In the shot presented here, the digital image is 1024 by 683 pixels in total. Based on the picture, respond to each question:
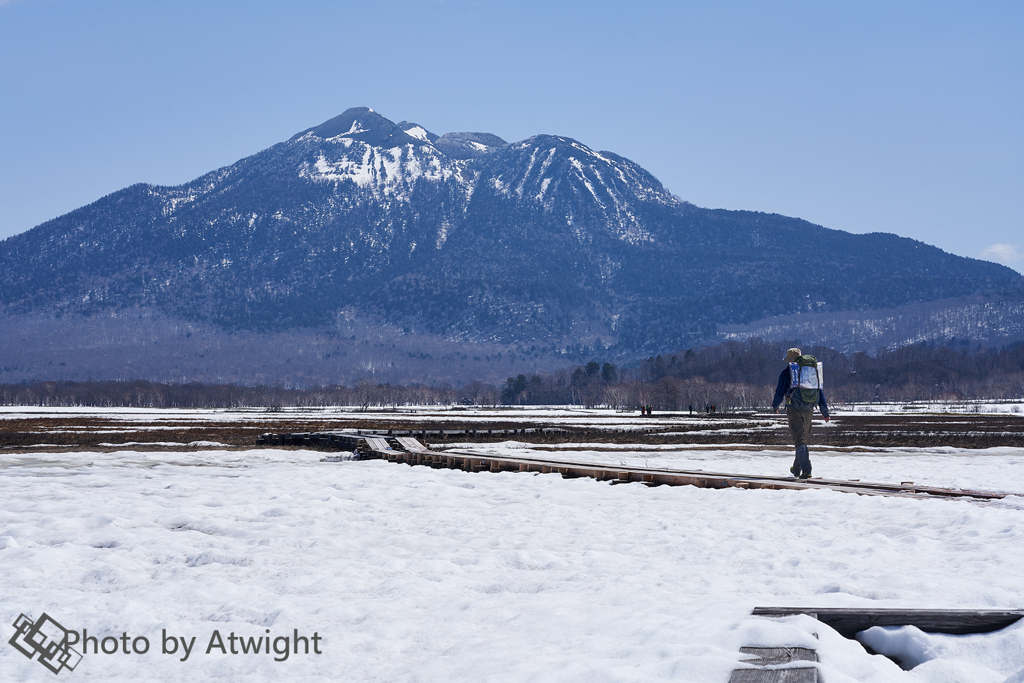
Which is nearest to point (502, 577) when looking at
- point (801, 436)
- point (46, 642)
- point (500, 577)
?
point (500, 577)

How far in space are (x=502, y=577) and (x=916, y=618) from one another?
416 cm

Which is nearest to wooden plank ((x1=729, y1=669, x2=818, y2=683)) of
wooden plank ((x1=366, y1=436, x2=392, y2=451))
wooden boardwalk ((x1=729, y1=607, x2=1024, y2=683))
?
wooden boardwalk ((x1=729, y1=607, x2=1024, y2=683))

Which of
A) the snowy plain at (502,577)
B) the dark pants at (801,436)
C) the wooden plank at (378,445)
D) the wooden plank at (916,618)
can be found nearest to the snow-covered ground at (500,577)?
the snowy plain at (502,577)

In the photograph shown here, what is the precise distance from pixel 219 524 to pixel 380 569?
3663mm

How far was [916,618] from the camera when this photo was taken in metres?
6.53

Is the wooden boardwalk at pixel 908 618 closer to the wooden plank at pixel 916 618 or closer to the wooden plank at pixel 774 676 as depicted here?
the wooden plank at pixel 916 618

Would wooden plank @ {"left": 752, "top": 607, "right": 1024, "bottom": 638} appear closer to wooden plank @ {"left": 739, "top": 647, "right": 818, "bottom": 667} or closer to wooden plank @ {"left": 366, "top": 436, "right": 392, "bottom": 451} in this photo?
wooden plank @ {"left": 739, "top": 647, "right": 818, "bottom": 667}

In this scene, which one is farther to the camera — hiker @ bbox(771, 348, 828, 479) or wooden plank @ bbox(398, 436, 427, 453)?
wooden plank @ bbox(398, 436, 427, 453)

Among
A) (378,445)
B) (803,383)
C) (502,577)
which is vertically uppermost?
(803,383)

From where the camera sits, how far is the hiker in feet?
55.5

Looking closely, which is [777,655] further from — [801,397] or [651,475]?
[801,397]

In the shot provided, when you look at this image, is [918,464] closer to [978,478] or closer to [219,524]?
[978,478]

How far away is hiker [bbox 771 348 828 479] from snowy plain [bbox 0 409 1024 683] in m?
2.33

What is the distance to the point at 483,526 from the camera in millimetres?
12164
